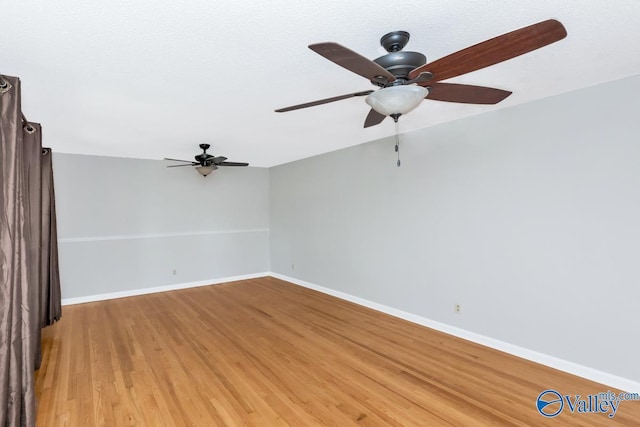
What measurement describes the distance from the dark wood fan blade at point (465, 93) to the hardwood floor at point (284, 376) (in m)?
2.18

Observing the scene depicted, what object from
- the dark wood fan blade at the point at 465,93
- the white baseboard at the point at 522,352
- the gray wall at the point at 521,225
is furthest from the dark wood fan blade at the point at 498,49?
the white baseboard at the point at 522,352

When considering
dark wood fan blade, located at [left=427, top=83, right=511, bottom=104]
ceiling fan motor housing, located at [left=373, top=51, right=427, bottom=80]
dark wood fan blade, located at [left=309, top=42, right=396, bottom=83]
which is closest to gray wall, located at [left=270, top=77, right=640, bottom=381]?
dark wood fan blade, located at [left=427, top=83, right=511, bottom=104]

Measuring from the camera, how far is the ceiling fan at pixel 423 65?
140 cm

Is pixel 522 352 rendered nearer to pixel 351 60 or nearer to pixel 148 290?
pixel 351 60

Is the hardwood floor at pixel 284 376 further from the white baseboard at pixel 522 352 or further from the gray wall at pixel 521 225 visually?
the gray wall at pixel 521 225

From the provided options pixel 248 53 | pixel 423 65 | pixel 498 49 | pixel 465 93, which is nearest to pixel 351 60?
pixel 423 65

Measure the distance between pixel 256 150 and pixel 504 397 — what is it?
173 inches

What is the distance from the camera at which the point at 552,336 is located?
297cm

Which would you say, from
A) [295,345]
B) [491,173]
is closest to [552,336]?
[491,173]

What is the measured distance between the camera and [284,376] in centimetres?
286

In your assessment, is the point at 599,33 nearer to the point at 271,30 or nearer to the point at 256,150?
the point at 271,30

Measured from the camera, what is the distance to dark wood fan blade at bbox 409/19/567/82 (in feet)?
4.35

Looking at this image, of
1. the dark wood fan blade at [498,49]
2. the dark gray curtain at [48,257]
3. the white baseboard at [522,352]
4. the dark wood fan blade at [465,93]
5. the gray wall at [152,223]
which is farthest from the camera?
the gray wall at [152,223]

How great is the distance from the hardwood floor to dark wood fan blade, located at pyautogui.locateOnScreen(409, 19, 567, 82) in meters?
2.22
